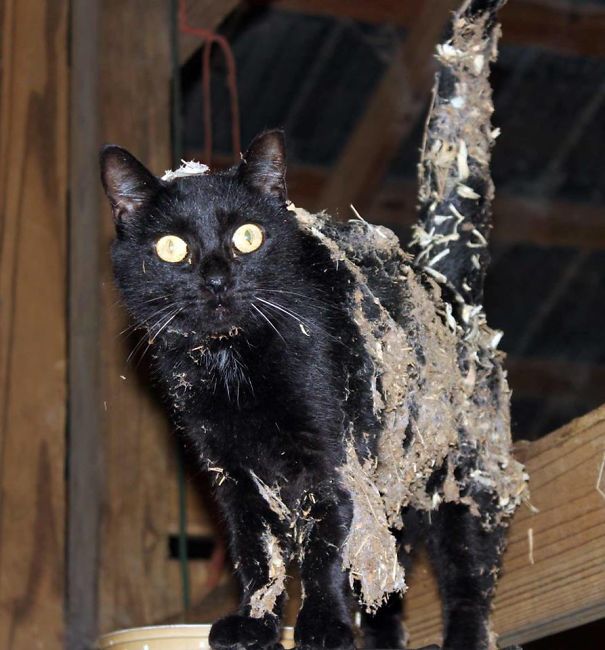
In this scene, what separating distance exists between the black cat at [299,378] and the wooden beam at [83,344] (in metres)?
0.52

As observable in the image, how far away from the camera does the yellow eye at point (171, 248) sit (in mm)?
1451

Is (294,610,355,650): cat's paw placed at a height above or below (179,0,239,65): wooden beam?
below

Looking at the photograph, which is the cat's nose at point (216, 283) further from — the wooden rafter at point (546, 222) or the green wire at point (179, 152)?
the wooden rafter at point (546, 222)

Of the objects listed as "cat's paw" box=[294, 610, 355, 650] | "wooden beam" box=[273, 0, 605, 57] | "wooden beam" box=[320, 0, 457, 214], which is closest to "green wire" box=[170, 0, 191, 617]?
"cat's paw" box=[294, 610, 355, 650]

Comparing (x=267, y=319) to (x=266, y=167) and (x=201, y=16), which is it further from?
(x=201, y=16)

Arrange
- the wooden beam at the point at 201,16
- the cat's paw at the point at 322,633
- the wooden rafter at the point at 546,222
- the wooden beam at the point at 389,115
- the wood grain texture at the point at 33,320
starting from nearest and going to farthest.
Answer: the cat's paw at the point at 322,633 → the wood grain texture at the point at 33,320 → the wooden beam at the point at 201,16 → the wooden beam at the point at 389,115 → the wooden rafter at the point at 546,222

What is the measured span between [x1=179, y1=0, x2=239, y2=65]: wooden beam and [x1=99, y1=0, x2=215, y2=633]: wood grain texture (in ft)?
0.36

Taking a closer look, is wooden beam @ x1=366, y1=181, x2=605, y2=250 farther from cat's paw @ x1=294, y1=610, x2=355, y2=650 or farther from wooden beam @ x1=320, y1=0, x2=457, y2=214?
cat's paw @ x1=294, y1=610, x2=355, y2=650

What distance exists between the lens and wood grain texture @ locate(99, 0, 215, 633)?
6.70 ft

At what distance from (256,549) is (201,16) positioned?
141cm

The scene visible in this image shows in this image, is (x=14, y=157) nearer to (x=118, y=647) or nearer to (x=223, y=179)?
(x=223, y=179)

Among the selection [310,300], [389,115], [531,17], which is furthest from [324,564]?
[531,17]

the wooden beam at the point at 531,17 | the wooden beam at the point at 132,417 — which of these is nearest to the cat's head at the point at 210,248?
the wooden beam at the point at 132,417

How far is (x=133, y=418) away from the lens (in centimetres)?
214
